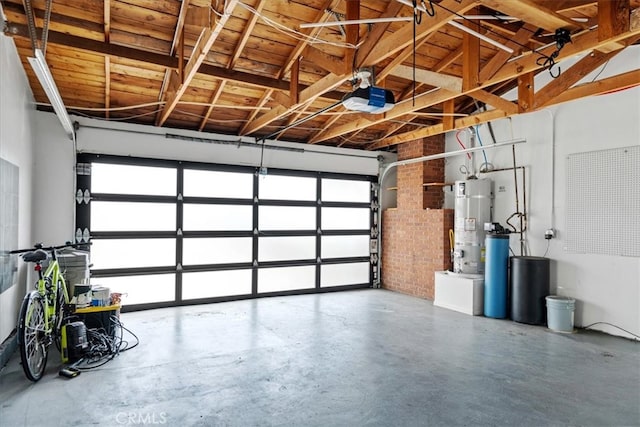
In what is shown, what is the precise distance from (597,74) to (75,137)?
7087 mm

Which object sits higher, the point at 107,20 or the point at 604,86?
the point at 107,20

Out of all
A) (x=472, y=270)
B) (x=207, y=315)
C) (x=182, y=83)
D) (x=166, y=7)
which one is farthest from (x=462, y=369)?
(x=166, y=7)

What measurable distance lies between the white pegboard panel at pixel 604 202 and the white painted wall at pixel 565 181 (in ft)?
0.29

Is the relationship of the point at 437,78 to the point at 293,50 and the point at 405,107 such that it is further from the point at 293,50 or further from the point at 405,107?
the point at 293,50

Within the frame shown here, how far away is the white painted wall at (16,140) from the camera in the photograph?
3.49 meters

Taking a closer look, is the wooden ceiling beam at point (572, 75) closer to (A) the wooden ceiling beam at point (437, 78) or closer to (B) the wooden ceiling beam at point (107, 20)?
(A) the wooden ceiling beam at point (437, 78)

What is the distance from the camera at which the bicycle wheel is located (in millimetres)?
3080

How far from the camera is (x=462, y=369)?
365cm

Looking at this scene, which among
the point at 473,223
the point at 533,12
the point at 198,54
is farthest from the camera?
the point at 473,223

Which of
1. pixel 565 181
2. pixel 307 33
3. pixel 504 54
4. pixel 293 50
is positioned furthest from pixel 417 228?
pixel 307 33

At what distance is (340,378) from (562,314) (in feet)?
10.8

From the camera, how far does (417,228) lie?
720 cm

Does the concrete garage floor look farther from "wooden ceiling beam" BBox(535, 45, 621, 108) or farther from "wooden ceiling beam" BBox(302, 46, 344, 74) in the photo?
"wooden ceiling beam" BBox(302, 46, 344, 74)

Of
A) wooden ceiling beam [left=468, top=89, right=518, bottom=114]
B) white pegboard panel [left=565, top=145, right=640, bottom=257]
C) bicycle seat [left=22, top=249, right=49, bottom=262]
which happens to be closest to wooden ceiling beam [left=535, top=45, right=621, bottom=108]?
wooden ceiling beam [left=468, top=89, right=518, bottom=114]
